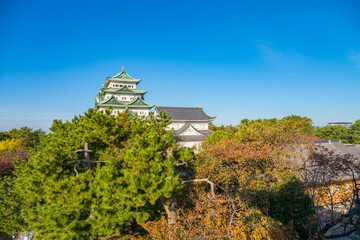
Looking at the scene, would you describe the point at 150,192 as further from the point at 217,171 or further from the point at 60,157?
the point at 217,171

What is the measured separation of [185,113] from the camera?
1165 inches

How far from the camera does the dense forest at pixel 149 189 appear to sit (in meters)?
5.01

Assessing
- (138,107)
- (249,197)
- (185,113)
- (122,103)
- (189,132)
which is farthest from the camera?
(185,113)

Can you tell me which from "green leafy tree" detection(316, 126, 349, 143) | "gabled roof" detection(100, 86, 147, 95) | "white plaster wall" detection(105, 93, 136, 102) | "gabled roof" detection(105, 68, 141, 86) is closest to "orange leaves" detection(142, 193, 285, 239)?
"gabled roof" detection(100, 86, 147, 95)

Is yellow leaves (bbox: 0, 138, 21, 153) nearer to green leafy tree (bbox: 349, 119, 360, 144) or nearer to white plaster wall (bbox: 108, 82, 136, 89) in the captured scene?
white plaster wall (bbox: 108, 82, 136, 89)

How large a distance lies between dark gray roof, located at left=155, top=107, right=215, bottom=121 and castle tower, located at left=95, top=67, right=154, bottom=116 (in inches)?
172

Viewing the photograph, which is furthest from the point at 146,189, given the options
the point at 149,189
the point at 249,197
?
the point at 249,197

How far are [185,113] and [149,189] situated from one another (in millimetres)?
25062

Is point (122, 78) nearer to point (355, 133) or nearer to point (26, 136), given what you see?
point (26, 136)

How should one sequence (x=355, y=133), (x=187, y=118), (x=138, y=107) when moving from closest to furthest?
(x=138, y=107) < (x=187, y=118) < (x=355, y=133)

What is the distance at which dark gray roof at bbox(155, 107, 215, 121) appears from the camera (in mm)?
28686

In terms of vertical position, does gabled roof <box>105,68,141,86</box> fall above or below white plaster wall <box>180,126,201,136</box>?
above

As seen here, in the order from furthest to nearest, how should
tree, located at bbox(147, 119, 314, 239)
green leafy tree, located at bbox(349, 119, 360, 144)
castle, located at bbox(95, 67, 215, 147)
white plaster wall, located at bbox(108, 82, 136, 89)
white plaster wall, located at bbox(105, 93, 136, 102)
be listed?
green leafy tree, located at bbox(349, 119, 360, 144)
white plaster wall, located at bbox(108, 82, 136, 89)
white plaster wall, located at bbox(105, 93, 136, 102)
castle, located at bbox(95, 67, 215, 147)
tree, located at bbox(147, 119, 314, 239)

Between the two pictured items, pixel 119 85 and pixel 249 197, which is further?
pixel 119 85
